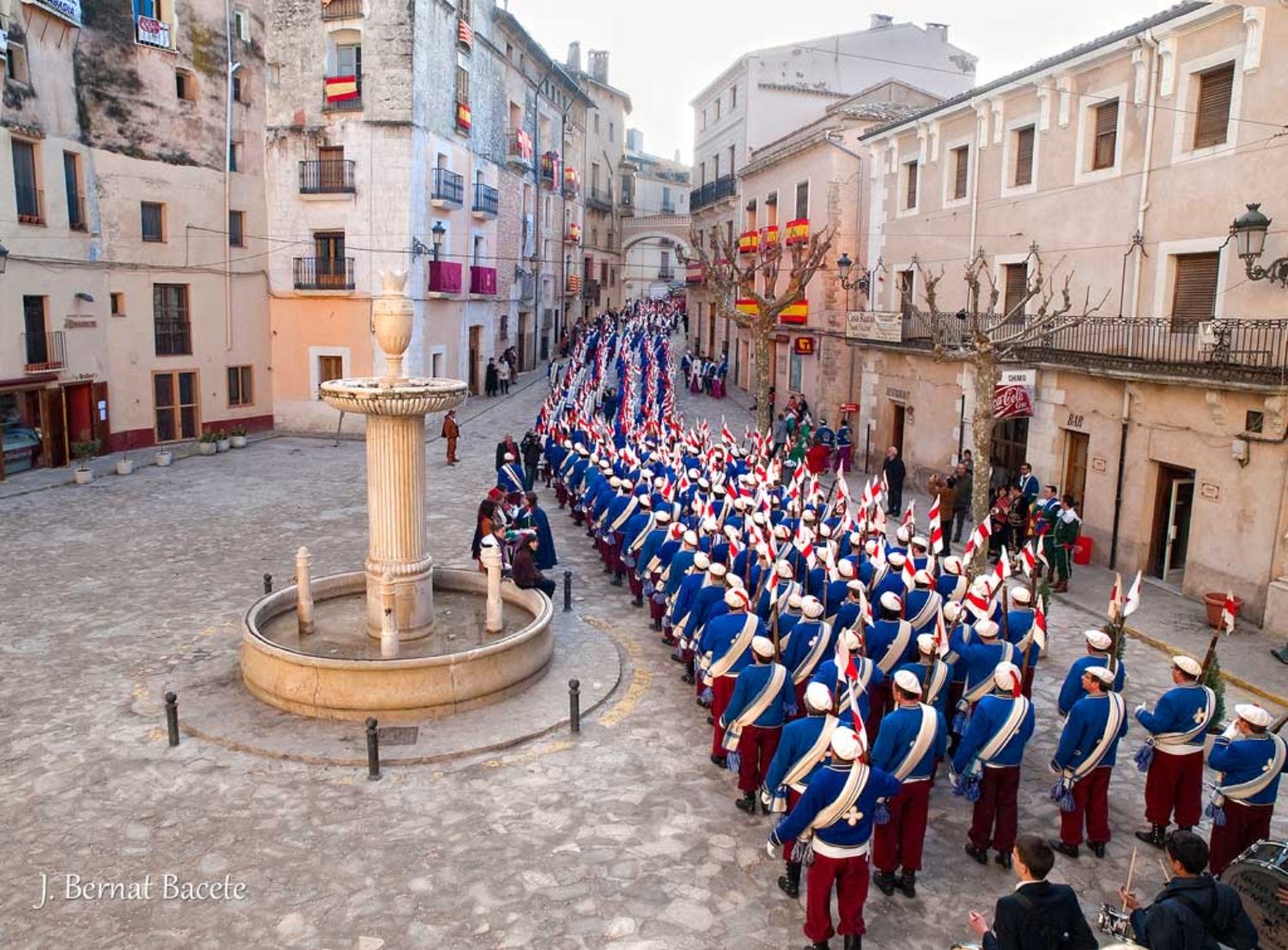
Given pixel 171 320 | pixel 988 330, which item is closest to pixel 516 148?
pixel 171 320

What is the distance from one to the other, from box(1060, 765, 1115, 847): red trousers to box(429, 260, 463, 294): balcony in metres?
27.1

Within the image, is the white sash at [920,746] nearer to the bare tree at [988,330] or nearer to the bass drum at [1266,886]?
the bass drum at [1266,886]

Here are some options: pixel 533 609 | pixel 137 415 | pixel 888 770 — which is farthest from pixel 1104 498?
pixel 137 415

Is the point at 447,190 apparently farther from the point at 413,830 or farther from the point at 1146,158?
the point at 413,830

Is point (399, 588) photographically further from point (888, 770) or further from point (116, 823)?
point (888, 770)

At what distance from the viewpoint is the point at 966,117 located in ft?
73.5

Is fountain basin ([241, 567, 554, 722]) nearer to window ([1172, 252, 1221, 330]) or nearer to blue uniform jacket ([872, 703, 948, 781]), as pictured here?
Answer: blue uniform jacket ([872, 703, 948, 781])

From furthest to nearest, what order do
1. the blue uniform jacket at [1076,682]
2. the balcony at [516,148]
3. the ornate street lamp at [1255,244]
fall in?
the balcony at [516,148], the ornate street lamp at [1255,244], the blue uniform jacket at [1076,682]

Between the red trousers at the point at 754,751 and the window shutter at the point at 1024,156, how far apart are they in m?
15.4

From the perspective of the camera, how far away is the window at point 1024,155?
2035cm

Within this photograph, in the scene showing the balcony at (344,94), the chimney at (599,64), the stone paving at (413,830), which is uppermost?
the chimney at (599,64)

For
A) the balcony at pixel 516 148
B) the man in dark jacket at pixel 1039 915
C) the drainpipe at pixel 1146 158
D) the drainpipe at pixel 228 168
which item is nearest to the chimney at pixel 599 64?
the balcony at pixel 516 148

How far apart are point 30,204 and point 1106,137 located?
2305 centimetres

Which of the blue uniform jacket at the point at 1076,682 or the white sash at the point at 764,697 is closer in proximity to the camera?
the blue uniform jacket at the point at 1076,682
